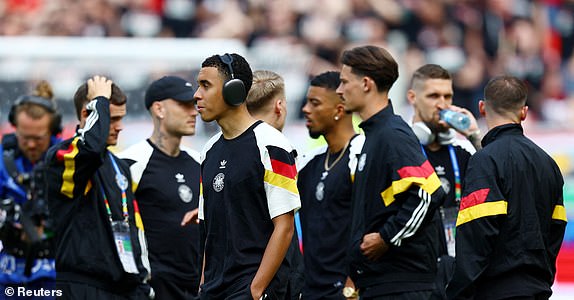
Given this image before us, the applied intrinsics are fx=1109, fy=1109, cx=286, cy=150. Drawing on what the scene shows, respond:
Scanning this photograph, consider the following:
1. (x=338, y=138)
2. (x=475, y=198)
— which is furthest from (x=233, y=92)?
(x=338, y=138)

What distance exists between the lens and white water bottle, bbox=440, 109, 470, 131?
26.0 ft

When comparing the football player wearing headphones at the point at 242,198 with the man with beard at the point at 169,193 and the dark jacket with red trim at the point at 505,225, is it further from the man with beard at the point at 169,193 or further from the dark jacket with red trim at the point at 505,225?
the man with beard at the point at 169,193

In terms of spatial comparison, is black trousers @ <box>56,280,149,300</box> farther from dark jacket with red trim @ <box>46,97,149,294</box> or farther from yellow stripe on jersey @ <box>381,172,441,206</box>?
yellow stripe on jersey @ <box>381,172,441,206</box>

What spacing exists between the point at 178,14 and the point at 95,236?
363 inches

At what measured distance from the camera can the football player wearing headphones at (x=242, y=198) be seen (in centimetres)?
592

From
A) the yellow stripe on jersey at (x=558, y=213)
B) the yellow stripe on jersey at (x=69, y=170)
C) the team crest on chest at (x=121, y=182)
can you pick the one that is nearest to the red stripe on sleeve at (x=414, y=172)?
the yellow stripe on jersey at (x=558, y=213)

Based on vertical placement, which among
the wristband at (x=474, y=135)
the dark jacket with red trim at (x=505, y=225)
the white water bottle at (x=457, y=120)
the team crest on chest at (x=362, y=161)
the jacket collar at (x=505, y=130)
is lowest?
the dark jacket with red trim at (x=505, y=225)

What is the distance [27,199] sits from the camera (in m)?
9.09

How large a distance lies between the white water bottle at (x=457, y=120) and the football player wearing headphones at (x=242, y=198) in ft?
7.38

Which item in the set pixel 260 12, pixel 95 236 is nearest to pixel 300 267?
pixel 95 236

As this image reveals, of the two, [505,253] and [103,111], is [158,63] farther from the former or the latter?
[505,253]

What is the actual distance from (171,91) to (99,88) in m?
0.98

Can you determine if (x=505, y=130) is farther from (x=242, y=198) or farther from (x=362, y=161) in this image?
(x=242, y=198)

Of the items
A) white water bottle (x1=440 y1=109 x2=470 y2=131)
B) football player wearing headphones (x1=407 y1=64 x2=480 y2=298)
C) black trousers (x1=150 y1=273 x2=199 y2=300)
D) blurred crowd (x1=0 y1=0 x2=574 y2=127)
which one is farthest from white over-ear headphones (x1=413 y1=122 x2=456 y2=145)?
blurred crowd (x1=0 y1=0 x2=574 y2=127)
